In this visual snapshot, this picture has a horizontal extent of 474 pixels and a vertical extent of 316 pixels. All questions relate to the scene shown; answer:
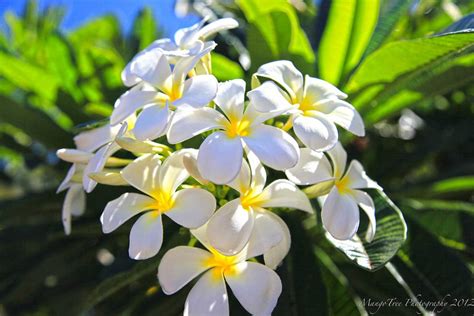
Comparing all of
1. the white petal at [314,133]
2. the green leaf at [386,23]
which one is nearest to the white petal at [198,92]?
the white petal at [314,133]

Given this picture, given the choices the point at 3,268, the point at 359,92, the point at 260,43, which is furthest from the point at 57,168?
the point at 359,92

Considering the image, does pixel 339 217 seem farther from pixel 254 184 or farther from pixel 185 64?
pixel 185 64

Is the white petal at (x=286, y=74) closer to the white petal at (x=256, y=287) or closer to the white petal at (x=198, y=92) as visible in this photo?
the white petal at (x=198, y=92)

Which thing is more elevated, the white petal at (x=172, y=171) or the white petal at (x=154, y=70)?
the white petal at (x=154, y=70)

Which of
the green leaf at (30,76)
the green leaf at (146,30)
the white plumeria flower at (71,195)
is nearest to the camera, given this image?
the white plumeria flower at (71,195)

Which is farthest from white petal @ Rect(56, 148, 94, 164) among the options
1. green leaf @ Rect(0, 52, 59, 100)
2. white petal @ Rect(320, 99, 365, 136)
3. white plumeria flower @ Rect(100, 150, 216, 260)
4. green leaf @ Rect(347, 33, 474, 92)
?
green leaf @ Rect(0, 52, 59, 100)

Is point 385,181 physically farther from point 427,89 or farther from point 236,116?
point 236,116

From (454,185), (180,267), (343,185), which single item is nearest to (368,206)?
(343,185)
